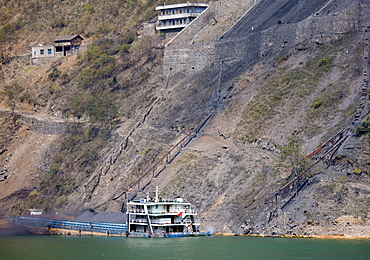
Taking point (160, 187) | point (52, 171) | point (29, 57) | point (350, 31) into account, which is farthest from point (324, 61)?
point (29, 57)

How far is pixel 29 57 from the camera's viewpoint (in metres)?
157

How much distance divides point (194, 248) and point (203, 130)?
30476 mm

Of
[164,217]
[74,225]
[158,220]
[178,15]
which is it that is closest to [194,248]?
[164,217]

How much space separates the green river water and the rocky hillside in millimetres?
4902

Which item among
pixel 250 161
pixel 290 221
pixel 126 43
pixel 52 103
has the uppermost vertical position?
pixel 126 43

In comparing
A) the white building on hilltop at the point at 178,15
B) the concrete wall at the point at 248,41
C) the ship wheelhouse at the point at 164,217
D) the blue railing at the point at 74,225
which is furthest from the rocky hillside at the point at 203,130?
the blue railing at the point at 74,225

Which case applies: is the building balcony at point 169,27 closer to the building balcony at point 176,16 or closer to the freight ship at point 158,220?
the building balcony at point 176,16

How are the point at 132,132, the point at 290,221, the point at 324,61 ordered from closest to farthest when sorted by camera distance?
the point at 290,221
the point at 324,61
the point at 132,132

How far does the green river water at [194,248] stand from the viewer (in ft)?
263

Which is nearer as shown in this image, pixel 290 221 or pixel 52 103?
pixel 290 221

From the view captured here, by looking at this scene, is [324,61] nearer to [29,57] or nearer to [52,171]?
[52,171]

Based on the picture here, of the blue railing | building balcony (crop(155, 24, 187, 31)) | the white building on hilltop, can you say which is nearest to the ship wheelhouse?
the blue railing

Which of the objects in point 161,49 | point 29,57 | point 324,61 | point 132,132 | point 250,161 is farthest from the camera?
point 29,57

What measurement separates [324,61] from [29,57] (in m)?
64.6
